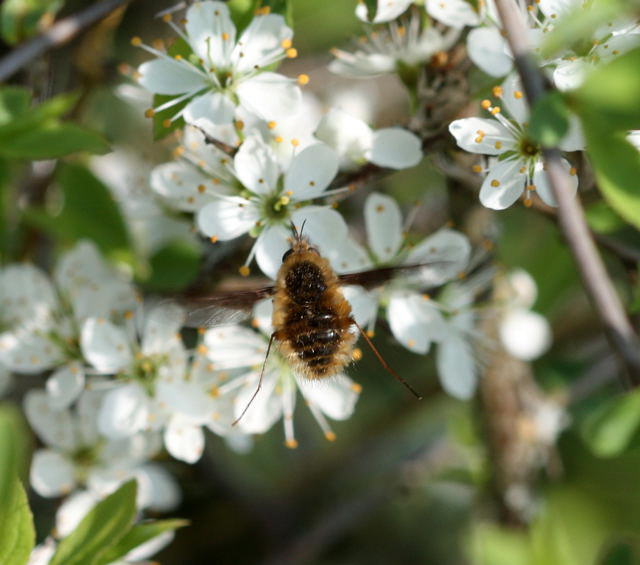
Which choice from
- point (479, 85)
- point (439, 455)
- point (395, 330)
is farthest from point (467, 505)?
point (479, 85)

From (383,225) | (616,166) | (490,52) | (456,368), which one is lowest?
(456,368)

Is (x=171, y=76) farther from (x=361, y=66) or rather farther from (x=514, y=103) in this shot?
(x=514, y=103)

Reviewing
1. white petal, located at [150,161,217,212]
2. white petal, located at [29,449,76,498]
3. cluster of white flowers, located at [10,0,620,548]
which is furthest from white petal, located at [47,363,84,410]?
white petal, located at [150,161,217,212]

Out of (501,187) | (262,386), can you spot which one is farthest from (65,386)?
(501,187)

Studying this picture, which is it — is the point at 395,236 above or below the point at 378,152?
below

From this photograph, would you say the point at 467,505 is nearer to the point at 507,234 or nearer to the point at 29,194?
the point at 507,234
